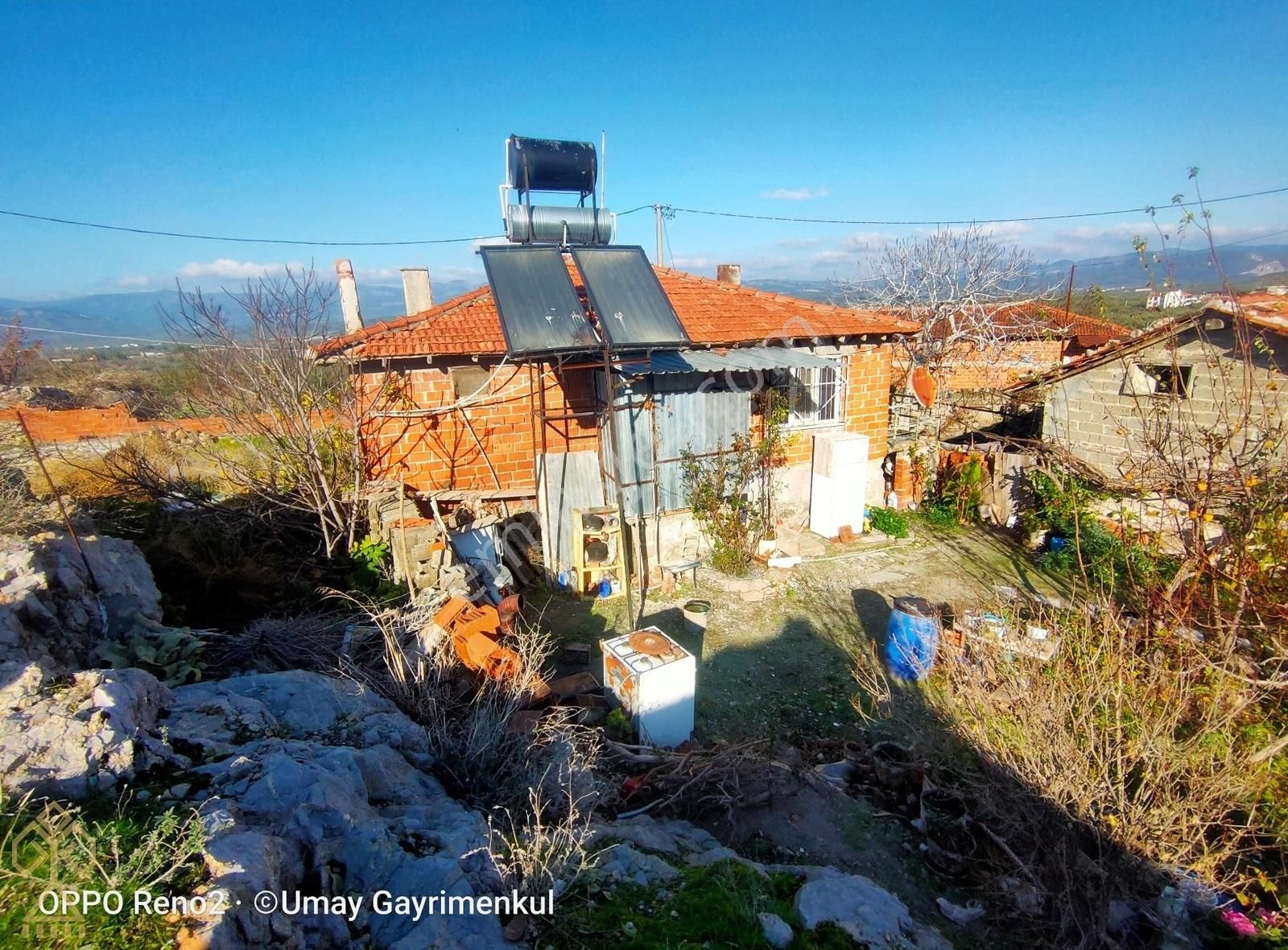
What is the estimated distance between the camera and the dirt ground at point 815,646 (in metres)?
4.56

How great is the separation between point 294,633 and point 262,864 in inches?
161

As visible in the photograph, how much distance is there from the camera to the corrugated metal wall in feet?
30.9

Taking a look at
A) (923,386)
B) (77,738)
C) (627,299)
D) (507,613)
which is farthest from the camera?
(923,386)

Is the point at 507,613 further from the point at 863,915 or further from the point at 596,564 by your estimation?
the point at 863,915

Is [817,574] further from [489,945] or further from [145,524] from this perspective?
[145,524]

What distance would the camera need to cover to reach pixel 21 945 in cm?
169

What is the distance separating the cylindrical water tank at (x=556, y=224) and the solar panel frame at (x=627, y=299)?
92.4 inches

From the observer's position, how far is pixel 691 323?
1091cm

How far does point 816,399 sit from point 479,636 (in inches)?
338

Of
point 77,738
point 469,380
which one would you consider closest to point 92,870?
point 77,738

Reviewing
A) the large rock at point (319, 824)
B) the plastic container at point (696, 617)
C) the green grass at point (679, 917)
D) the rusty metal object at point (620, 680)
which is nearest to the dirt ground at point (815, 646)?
the plastic container at point (696, 617)

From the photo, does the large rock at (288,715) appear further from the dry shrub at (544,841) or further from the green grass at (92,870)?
the green grass at (92,870)

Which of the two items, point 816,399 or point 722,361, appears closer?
A: point 722,361

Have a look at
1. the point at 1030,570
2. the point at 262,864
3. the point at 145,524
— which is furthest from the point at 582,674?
the point at 1030,570
